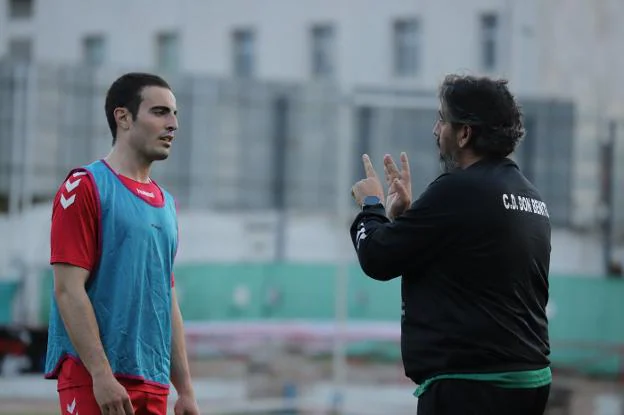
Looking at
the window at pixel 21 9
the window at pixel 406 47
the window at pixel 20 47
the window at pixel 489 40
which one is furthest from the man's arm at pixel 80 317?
the window at pixel 21 9

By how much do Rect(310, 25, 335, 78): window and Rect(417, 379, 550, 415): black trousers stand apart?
39323 mm

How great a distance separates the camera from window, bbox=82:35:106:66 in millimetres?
47656

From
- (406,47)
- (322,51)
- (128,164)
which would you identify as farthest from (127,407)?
(322,51)

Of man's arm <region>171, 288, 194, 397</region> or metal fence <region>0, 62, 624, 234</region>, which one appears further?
metal fence <region>0, 62, 624, 234</region>

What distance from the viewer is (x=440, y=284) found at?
4.10 meters

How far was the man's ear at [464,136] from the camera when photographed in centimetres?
417

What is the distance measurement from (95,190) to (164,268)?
1.16ft

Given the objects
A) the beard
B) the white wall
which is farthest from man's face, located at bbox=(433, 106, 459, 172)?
the white wall

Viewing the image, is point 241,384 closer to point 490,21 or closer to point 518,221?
point 518,221

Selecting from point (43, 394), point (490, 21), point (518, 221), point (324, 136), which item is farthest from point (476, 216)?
point (490, 21)

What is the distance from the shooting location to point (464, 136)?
13.8 feet

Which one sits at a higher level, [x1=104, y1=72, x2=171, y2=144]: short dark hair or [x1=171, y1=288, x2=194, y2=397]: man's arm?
[x1=104, y1=72, x2=171, y2=144]: short dark hair

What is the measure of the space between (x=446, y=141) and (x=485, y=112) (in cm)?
16

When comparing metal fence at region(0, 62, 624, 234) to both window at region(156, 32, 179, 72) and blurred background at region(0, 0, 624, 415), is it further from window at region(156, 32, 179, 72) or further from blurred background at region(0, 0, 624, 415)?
window at region(156, 32, 179, 72)
